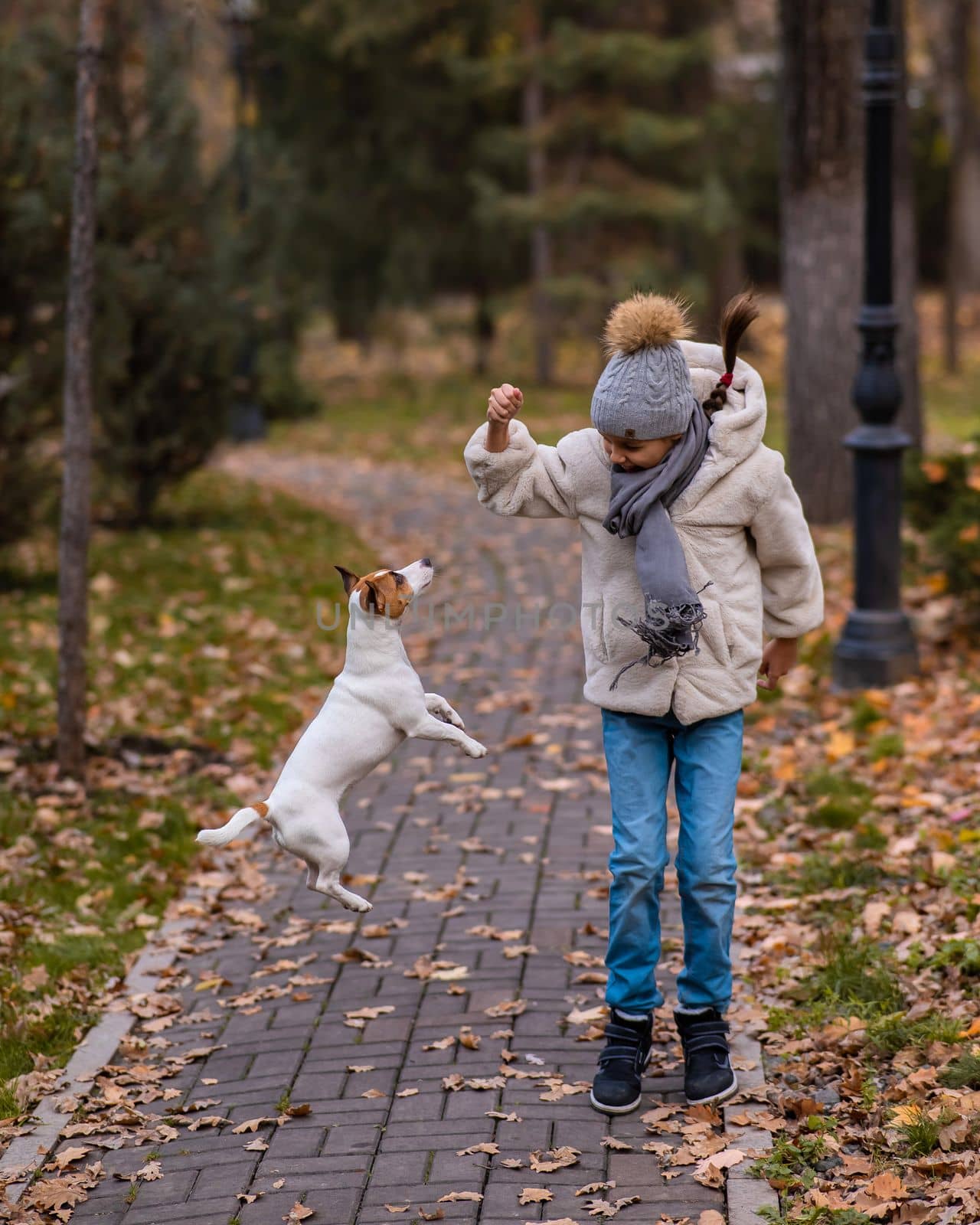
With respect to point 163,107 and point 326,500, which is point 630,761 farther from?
point 326,500

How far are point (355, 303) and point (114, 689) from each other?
1949 centimetres

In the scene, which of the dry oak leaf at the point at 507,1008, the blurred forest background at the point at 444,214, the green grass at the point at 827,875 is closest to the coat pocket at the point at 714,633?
the dry oak leaf at the point at 507,1008

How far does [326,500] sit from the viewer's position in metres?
15.8

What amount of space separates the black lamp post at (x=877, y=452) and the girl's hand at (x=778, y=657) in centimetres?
386

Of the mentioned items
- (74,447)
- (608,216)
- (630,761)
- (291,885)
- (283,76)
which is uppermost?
(283,76)

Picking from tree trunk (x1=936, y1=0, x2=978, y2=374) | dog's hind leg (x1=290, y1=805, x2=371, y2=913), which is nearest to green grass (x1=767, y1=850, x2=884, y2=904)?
dog's hind leg (x1=290, y1=805, x2=371, y2=913)

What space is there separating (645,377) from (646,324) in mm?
129

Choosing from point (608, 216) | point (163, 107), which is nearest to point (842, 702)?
point (163, 107)

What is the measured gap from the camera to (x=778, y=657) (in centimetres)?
433

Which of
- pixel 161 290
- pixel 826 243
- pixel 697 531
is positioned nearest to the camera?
pixel 697 531

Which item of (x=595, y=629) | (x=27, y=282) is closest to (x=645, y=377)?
(x=595, y=629)

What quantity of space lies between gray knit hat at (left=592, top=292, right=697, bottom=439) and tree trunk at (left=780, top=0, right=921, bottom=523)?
7.61 metres

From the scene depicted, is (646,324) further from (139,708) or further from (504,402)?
(139,708)

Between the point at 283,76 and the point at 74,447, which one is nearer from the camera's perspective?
the point at 74,447
